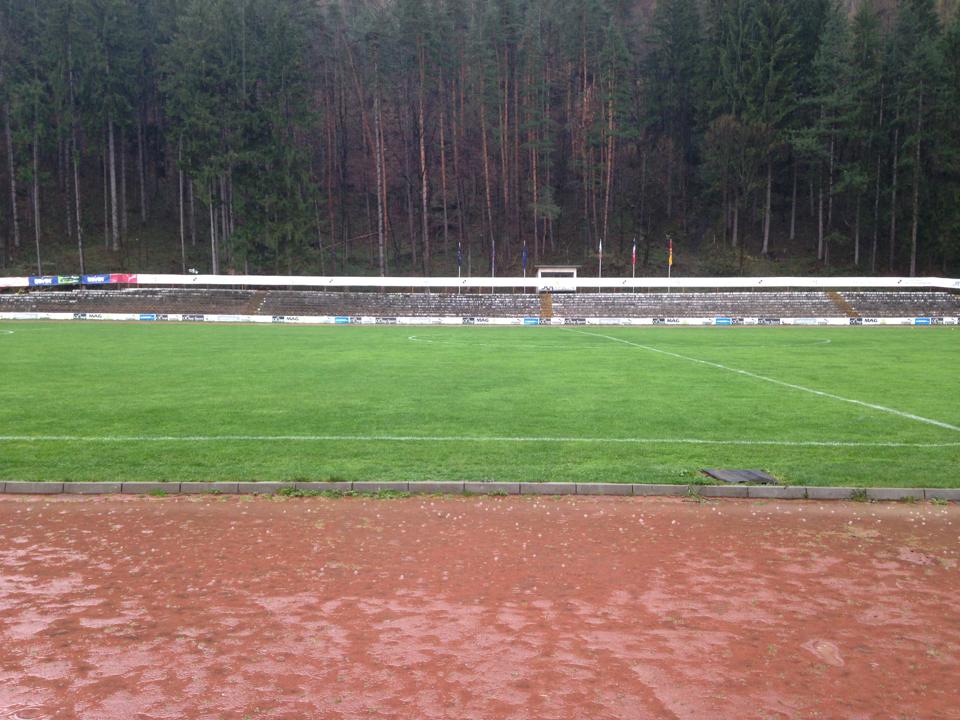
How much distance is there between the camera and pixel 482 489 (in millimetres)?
8930

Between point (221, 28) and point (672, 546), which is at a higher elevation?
point (221, 28)

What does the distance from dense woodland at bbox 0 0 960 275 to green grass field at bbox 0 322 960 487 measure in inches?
1270

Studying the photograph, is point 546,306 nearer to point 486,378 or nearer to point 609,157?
point 609,157

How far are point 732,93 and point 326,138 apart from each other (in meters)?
33.1

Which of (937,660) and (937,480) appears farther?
(937,480)

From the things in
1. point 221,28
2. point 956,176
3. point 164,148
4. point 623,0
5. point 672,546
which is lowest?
point 672,546

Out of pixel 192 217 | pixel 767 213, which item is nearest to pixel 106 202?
pixel 192 217

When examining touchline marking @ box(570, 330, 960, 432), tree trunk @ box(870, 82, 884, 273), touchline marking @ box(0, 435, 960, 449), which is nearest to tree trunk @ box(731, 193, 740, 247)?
tree trunk @ box(870, 82, 884, 273)

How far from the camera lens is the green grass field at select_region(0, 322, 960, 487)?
984cm

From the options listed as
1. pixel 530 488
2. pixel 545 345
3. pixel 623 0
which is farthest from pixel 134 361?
pixel 623 0

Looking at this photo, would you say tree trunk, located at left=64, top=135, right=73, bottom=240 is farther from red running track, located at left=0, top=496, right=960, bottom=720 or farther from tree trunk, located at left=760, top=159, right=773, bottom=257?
red running track, located at left=0, top=496, right=960, bottom=720

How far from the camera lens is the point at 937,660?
16.4 feet

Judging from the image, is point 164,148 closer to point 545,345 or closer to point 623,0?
point 623,0

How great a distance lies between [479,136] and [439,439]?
55.1m
